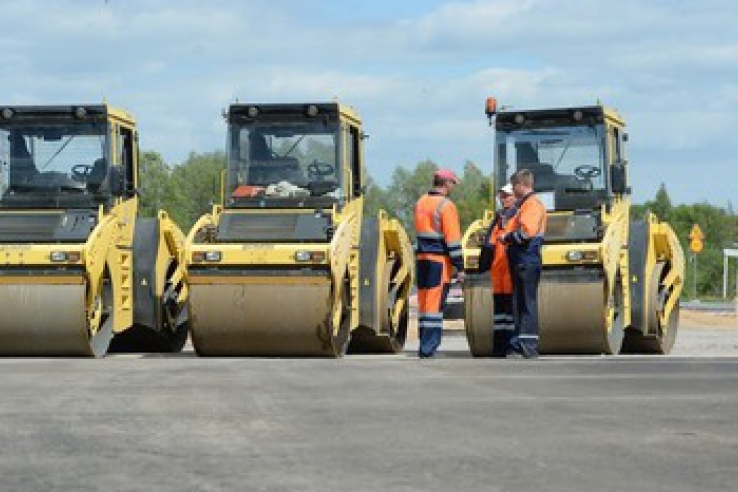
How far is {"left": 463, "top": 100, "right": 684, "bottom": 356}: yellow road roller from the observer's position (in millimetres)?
19156

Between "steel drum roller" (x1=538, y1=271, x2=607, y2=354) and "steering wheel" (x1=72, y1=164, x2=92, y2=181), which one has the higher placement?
"steering wheel" (x1=72, y1=164, x2=92, y2=181)

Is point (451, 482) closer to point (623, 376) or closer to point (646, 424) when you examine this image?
point (646, 424)

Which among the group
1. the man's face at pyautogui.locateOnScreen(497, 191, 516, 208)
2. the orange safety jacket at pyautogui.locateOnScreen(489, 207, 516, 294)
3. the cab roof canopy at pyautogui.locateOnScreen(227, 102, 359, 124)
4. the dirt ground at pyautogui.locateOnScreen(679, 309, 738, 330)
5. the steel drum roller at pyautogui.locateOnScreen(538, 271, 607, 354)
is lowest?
the dirt ground at pyautogui.locateOnScreen(679, 309, 738, 330)

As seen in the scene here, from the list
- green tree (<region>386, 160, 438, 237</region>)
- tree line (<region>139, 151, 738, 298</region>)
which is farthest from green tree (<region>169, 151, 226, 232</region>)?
green tree (<region>386, 160, 438, 237</region>)

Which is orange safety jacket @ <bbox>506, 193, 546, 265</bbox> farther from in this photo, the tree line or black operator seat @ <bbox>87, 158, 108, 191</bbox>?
the tree line

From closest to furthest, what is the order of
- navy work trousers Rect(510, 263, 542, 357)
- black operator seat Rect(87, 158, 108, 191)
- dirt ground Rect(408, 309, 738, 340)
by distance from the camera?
navy work trousers Rect(510, 263, 542, 357) < black operator seat Rect(87, 158, 108, 191) < dirt ground Rect(408, 309, 738, 340)

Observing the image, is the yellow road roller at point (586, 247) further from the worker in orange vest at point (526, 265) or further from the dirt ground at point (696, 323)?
the dirt ground at point (696, 323)

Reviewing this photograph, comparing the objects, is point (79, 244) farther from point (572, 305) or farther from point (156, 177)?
point (156, 177)

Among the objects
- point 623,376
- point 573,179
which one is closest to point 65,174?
point 573,179

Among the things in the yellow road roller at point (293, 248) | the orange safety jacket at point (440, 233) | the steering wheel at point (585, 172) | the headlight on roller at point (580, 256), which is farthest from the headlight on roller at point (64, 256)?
the steering wheel at point (585, 172)

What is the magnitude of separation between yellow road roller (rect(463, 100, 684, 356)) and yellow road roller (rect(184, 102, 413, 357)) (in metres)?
1.34

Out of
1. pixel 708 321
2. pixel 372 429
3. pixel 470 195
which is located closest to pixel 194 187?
pixel 708 321

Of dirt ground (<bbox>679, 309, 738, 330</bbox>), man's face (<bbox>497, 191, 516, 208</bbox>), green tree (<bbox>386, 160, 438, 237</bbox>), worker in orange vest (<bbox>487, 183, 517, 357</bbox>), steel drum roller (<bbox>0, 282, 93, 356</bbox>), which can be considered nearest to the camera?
worker in orange vest (<bbox>487, 183, 517, 357</bbox>)

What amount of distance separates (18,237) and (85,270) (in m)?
0.92
